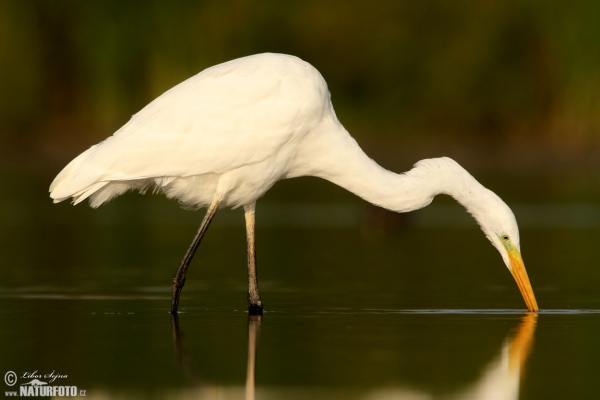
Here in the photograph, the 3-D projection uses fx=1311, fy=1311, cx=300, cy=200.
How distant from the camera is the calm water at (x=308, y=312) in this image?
700 centimetres

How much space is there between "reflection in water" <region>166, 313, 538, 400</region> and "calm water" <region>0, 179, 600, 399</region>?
0.01 meters

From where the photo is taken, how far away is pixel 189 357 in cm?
760

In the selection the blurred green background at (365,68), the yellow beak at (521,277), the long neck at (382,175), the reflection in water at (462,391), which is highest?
the blurred green background at (365,68)

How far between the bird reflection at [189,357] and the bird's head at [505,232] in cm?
187

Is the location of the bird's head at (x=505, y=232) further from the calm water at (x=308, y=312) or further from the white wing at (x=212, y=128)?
the white wing at (x=212, y=128)

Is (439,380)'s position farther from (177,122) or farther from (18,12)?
(18,12)

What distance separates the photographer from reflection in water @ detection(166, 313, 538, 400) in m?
6.61

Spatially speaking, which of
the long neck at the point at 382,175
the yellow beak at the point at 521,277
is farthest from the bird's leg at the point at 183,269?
the yellow beak at the point at 521,277

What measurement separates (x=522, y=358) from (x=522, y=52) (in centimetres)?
1625

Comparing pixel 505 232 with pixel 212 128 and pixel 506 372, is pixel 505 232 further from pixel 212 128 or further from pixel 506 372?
pixel 506 372

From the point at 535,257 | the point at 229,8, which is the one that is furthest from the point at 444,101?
the point at 535,257

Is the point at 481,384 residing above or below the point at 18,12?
below

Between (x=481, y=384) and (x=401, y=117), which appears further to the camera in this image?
(x=401, y=117)

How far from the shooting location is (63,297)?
33.4 ft
